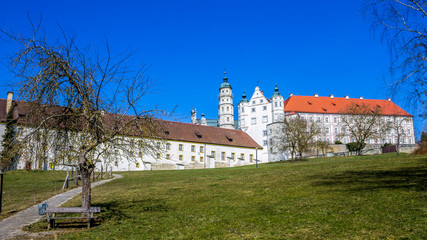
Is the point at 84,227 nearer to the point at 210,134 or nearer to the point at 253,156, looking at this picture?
the point at 210,134

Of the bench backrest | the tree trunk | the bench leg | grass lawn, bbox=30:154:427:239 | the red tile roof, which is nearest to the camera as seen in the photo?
grass lawn, bbox=30:154:427:239

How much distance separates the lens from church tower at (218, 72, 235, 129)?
95625mm

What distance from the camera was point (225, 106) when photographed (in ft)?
316

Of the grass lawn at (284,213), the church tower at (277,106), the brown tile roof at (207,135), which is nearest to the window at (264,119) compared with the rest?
the church tower at (277,106)

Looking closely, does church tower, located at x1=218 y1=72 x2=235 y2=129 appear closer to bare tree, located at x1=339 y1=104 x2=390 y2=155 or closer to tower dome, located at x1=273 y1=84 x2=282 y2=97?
tower dome, located at x1=273 y1=84 x2=282 y2=97

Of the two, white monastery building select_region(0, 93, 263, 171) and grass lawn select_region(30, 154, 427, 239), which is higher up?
white monastery building select_region(0, 93, 263, 171)

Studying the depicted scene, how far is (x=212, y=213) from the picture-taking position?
43.6 ft

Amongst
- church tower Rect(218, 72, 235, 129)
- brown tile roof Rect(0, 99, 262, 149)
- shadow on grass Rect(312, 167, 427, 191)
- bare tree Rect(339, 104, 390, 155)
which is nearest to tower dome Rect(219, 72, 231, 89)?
church tower Rect(218, 72, 235, 129)

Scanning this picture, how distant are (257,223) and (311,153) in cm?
6354

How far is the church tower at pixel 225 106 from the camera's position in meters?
95.6

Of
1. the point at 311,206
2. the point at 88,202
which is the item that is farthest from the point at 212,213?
the point at 88,202

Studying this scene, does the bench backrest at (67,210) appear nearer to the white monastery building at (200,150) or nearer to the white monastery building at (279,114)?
the white monastery building at (200,150)

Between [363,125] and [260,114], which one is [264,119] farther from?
[363,125]

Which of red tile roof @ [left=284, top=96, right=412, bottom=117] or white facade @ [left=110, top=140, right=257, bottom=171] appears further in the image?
red tile roof @ [left=284, top=96, right=412, bottom=117]
